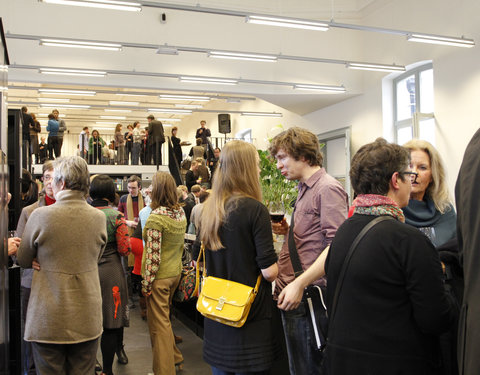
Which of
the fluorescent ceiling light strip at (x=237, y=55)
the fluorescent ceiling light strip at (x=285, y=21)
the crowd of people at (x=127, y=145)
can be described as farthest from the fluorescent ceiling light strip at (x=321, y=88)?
the fluorescent ceiling light strip at (x=285, y=21)

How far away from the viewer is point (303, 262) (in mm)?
2121

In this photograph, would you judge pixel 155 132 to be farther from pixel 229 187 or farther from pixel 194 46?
A: pixel 229 187

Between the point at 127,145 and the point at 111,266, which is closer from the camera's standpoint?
the point at 111,266

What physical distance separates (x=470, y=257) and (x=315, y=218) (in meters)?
1.15

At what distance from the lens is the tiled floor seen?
13.3ft

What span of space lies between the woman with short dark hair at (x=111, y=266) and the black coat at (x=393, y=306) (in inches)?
80.8

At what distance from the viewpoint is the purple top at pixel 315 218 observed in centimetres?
206

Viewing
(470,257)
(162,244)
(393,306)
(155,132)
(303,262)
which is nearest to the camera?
(470,257)

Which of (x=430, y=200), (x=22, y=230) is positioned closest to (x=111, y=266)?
(x=22, y=230)

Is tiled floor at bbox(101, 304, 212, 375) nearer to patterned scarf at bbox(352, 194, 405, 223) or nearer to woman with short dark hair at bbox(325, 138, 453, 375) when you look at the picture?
woman with short dark hair at bbox(325, 138, 453, 375)

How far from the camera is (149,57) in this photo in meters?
12.6

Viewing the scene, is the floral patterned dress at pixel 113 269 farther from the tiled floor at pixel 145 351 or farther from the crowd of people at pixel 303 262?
the tiled floor at pixel 145 351

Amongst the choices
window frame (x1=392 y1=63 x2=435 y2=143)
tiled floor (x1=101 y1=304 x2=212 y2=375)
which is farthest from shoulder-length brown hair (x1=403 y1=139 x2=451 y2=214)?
window frame (x1=392 y1=63 x2=435 y2=143)

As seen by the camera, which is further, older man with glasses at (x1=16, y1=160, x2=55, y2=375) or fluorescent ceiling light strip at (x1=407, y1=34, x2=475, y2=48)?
fluorescent ceiling light strip at (x1=407, y1=34, x2=475, y2=48)
